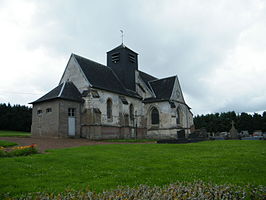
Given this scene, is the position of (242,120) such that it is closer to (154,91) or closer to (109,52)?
(154,91)

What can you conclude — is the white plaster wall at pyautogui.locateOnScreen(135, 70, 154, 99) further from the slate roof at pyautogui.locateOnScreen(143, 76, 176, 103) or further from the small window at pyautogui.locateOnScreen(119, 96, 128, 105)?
the small window at pyautogui.locateOnScreen(119, 96, 128, 105)

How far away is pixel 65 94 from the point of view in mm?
24297

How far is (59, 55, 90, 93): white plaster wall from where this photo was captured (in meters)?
26.0

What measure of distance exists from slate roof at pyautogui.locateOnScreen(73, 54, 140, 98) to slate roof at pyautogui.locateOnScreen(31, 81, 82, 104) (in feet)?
7.01

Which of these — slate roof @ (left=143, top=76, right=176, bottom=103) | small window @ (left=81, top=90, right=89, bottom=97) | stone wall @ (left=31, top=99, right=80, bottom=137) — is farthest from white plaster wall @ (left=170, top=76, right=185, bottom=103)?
stone wall @ (left=31, top=99, right=80, bottom=137)

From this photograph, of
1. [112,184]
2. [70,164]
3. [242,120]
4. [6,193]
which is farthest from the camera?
[242,120]

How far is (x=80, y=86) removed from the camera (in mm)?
26312

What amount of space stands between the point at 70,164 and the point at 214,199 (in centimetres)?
607

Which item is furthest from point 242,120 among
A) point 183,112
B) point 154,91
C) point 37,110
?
point 37,110

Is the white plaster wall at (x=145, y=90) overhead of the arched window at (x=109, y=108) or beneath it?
overhead

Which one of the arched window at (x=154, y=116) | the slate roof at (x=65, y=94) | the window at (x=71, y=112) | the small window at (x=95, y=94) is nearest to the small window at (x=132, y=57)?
the arched window at (x=154, y=116)

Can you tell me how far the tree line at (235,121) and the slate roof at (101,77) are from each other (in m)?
37.5

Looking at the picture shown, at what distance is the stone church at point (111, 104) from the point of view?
24.3 metres

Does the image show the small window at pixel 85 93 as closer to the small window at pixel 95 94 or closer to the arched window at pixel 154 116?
the small window at pixel 95 94
